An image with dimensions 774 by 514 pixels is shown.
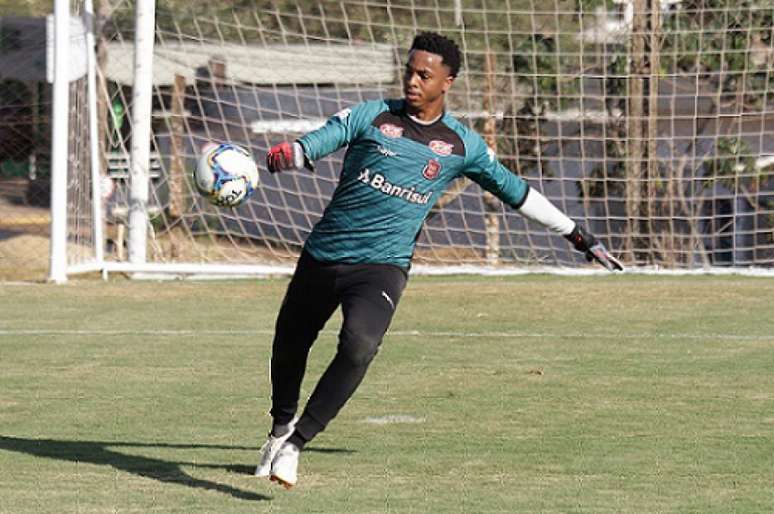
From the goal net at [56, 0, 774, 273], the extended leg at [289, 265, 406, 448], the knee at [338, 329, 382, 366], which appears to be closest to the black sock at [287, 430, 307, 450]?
the extended leg at [289, 265, 406, 448]

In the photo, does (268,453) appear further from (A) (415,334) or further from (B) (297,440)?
(A) (415,334)

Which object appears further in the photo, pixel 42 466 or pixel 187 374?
pixel 187 374

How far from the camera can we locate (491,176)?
26.0 ft

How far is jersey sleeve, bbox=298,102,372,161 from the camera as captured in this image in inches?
290

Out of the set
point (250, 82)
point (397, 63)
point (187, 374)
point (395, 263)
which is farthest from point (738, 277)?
point (395, 263)

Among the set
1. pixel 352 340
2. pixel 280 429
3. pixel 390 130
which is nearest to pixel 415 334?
pixel 280 429

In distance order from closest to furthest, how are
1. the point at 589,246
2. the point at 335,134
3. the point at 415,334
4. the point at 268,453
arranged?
the point at 335,134
the point at 268,453
the point at 589,246
the point at 415,334

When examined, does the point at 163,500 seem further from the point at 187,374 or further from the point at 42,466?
the point at 187,374

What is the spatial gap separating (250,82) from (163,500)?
13135 millimetres

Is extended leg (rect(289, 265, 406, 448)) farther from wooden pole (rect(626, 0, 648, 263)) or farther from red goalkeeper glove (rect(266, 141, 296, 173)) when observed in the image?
wooden pole (rect(626, 0, 648, 263))

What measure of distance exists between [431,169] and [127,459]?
6.79 ft

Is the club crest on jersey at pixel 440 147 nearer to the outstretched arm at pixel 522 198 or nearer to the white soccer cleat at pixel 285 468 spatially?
the outstretched arm at pixel 522 198

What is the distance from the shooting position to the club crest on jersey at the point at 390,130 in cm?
760

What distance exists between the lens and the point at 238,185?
7.62 metres
